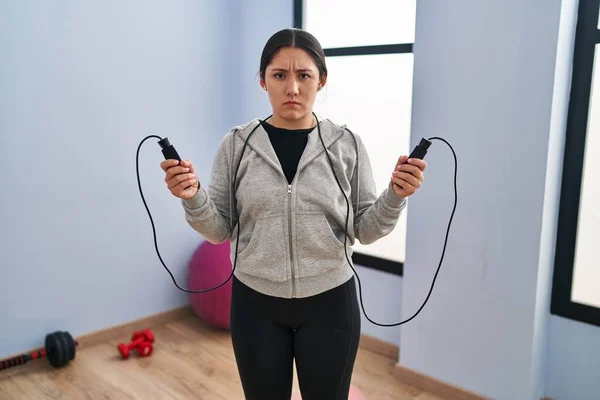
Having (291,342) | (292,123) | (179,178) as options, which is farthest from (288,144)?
(291,342)

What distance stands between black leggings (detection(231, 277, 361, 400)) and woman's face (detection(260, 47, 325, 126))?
43 centimetres

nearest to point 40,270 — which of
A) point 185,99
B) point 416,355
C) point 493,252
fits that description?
point 185,99

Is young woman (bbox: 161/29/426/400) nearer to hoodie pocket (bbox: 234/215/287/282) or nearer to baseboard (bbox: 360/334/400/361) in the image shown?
hoodie pocket (bbox: 234/215/287/282)

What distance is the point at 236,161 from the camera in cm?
122

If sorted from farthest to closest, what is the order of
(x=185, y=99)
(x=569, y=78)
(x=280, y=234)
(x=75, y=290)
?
(x=185, y=99)
(x=75, y=290)
(x=569, y=78)
(x=280, y=234)

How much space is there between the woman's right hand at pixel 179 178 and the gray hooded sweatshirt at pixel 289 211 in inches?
1.4

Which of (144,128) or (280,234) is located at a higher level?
(144,128)

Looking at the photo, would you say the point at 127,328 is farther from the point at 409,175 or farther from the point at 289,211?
the point at 409,175

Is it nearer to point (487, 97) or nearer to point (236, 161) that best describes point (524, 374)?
point (487, 97)

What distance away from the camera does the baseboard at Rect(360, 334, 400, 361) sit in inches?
96.7

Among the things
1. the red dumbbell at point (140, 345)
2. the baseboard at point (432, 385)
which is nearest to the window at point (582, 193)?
the baseboard at point (432, 385)

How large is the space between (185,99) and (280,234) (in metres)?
1.80

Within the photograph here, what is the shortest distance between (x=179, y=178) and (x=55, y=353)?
63.1 inches

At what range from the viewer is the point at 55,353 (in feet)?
7.41
